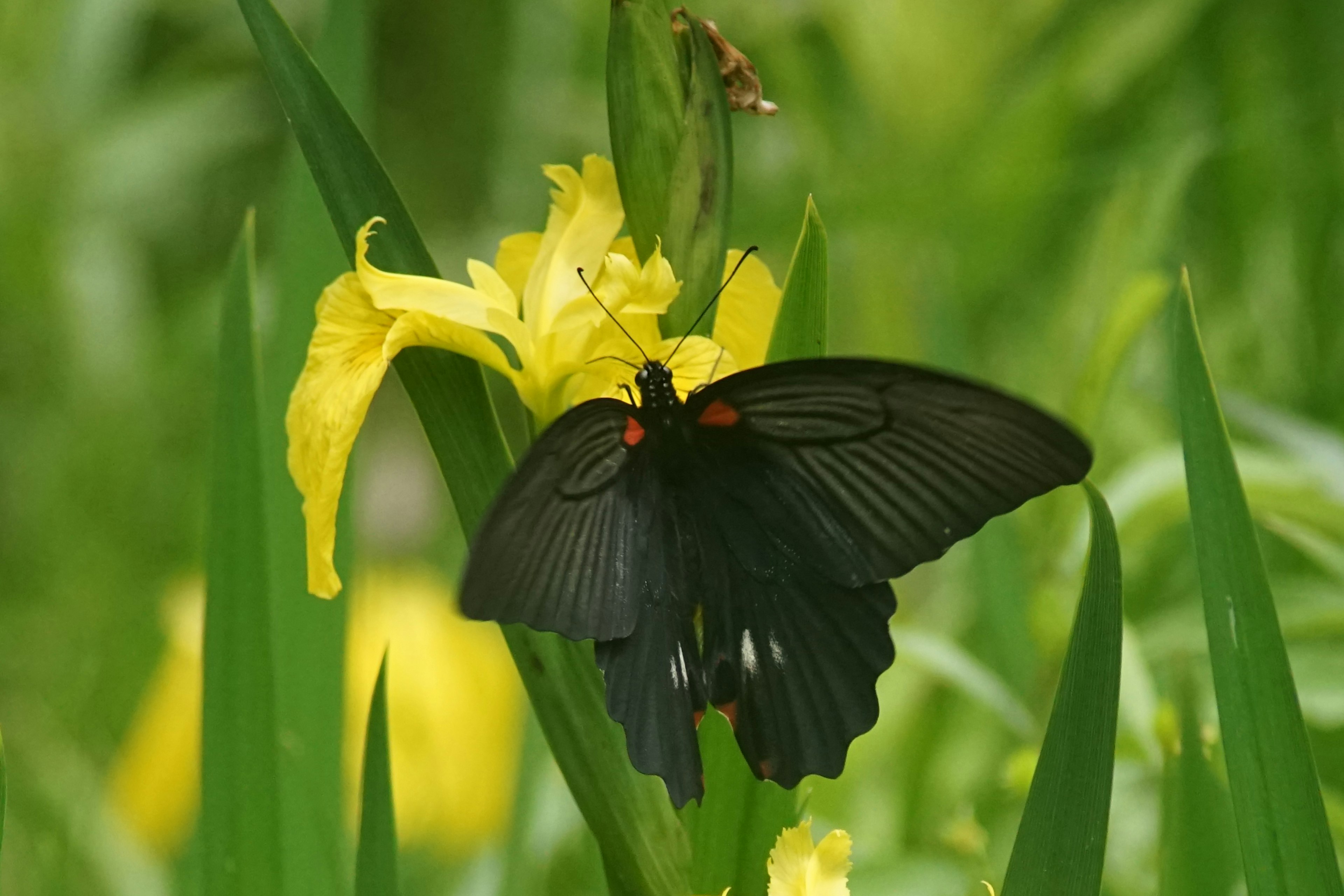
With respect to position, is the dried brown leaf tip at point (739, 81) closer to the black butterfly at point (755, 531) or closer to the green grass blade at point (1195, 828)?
the black butterfly at point (755, 531)

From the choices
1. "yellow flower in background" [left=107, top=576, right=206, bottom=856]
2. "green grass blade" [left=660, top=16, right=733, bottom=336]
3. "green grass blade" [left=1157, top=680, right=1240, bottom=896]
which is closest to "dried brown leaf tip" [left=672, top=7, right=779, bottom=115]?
"green grass blade" [left=660, top=16, right=733, bottom=336]

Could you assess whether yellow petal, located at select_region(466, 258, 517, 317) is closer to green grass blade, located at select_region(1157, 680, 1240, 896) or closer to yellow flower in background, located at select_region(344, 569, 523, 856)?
green grass blade, located at select_region(1157, 680, 1240, 896)

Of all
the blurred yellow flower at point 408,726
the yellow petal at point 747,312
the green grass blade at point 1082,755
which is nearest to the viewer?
the green grass blade at point 1082,755

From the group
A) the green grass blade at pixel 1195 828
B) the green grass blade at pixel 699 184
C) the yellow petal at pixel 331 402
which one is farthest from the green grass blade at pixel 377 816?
the green grass blade at pixel 1195 828

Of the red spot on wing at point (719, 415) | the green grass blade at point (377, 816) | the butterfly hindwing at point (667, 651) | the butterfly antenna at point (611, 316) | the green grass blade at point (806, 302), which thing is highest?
the green grass blade at point (806, 302)

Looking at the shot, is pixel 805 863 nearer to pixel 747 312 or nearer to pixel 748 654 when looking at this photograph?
pixel 748 654

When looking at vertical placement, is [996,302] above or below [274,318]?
above

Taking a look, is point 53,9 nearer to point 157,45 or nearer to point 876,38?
point 157,45

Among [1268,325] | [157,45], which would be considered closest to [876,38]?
[1268,325]
